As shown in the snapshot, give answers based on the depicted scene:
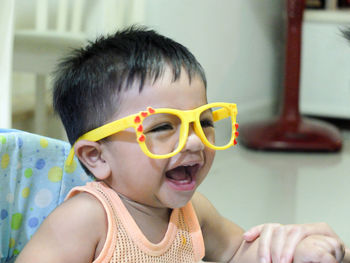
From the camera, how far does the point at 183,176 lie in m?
0.86

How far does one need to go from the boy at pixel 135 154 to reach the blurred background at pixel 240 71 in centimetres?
34

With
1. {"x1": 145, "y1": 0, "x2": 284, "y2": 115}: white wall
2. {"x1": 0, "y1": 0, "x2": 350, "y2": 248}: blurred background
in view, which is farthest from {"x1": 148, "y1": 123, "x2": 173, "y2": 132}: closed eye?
{"x1": 145, "y1": 0, "x2": 284, "y2": 115}: white wall

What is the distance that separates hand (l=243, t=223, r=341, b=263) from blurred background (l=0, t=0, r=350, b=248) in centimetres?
47

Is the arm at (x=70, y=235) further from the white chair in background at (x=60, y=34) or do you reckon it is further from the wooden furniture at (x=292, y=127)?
the wooden furniture at (x=292, y=127)

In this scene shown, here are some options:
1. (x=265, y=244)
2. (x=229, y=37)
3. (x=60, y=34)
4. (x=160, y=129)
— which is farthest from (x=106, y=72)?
(x=229, y=37)

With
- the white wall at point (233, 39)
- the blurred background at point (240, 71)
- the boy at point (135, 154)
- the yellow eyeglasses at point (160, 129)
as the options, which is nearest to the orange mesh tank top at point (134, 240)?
the boy at point (135, 154)

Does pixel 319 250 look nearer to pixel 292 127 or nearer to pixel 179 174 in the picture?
pixel 179 174

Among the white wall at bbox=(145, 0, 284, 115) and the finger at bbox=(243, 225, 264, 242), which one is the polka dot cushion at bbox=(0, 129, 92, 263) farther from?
the white wall at bbox=(145, 0, 284, 115)

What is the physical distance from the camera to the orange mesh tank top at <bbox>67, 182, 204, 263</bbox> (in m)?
0.84

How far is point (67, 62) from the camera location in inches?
35.9

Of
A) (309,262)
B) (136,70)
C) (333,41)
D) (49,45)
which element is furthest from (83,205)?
(333,41)

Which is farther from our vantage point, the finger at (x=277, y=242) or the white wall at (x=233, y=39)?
the white wall at (x=233, y=39)

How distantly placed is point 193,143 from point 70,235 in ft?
0.73

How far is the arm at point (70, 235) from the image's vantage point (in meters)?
0.80
